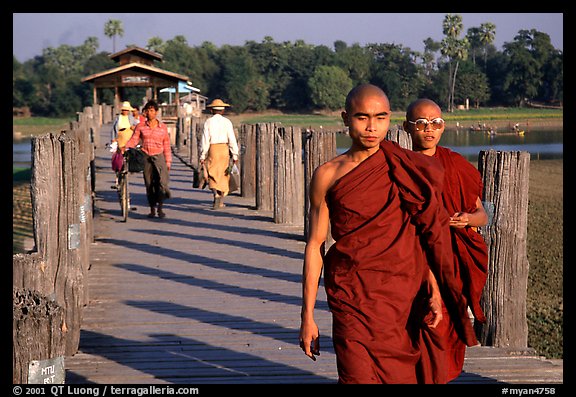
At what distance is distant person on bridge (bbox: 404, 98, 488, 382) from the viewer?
549 cm

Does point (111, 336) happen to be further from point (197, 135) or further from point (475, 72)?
point (475, 72)

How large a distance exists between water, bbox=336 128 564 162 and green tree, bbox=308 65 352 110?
103 inches

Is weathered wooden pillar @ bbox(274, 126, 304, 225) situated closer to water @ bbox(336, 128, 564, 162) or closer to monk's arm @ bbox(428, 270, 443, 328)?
monk's arm @ bbox(428, 270, 443, 328)

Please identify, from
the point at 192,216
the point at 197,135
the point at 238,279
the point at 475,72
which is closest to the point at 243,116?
the point at 475,72

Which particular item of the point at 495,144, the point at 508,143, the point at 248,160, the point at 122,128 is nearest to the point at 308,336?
the point at 122,128

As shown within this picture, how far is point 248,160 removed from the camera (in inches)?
620

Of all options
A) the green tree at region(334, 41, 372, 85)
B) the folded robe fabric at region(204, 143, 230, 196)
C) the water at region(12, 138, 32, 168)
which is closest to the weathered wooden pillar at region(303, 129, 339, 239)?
the folded robe fabric at region(204, 143, 230, 196)

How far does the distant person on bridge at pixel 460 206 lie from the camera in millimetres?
5492

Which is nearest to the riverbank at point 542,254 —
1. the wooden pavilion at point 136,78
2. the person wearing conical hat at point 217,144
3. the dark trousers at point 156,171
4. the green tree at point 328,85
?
the person wearing conical hat at point 217,144

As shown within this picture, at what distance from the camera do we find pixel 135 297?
8.39m

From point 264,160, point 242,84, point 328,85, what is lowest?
point 264,160

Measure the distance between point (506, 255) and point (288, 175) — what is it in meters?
6.09

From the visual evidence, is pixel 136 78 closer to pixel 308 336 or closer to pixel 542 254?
pixel 542 254
